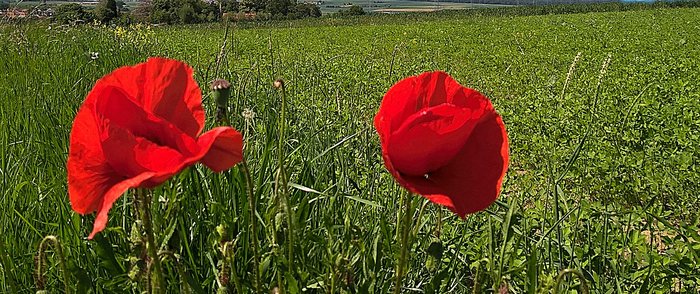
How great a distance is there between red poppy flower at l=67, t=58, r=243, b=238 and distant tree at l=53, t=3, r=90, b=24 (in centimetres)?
622

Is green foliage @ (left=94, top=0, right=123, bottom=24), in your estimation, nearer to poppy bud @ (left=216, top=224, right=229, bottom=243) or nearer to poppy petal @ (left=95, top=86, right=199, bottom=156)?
poppy bud @ (left=216, top=224, right=229, bottom=243)

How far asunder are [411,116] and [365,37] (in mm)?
18491

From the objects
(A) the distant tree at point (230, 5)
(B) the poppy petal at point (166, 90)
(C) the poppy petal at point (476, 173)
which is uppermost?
(B) the poppy petal at point (166, 90)

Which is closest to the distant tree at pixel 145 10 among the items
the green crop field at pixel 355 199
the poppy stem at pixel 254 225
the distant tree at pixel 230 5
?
the green crop field at pixel 355 199

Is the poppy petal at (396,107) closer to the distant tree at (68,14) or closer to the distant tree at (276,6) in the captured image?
the distant tree at (276,6)

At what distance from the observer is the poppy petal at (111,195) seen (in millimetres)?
515

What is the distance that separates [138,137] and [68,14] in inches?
319

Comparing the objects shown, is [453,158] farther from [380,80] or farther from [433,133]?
[380,80]

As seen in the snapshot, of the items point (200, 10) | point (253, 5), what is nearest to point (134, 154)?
point (253, 5)

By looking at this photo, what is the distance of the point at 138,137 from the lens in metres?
0.55

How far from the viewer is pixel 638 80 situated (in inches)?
275

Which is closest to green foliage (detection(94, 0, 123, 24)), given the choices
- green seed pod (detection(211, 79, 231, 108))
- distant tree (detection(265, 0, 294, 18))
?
distant tree (detection(265, 0, 294, 18))

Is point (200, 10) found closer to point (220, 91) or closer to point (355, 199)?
point (355, 199)

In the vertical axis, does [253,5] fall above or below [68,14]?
above
